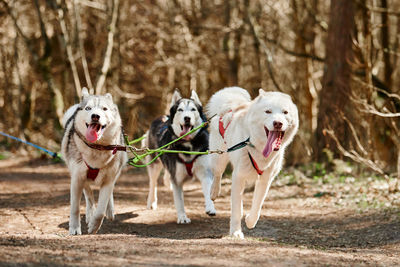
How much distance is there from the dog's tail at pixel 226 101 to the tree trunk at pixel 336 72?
4.57 meters

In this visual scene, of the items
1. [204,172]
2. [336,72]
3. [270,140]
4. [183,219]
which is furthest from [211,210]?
[336,72]

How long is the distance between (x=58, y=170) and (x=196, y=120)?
6790 millimetres

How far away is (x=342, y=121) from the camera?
10359mm

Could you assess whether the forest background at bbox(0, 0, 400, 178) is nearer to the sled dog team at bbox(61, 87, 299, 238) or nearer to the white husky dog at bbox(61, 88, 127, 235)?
the sled dog team at bbox(61, 87, 299, 238)

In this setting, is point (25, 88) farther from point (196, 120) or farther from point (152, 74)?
point (196, 120)

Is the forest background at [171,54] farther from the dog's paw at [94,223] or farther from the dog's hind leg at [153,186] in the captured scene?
the dog's paw at [94,223]

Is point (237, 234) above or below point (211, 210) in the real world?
above

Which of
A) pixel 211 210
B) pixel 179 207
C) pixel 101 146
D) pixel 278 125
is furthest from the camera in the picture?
pixel 179 207

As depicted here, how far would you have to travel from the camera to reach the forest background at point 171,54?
14.5 m

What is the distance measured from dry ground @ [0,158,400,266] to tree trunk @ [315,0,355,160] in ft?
4.83

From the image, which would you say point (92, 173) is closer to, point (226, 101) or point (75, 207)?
point (75, 207)

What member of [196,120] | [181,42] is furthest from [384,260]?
[181,42]

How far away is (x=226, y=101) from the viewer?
6.26 meters

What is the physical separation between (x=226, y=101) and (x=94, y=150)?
1.72 metres
